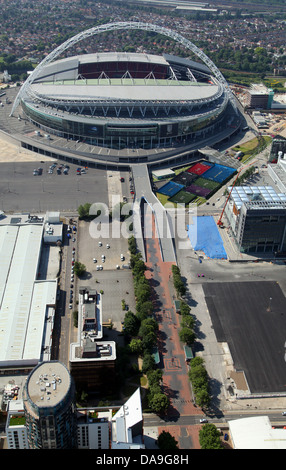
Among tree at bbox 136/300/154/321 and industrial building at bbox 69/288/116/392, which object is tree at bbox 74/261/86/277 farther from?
industrial building at bbox 69/288/116/392

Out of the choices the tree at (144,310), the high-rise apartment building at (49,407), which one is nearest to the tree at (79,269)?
the tree at (144,310)

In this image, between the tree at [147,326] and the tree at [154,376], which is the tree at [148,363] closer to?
the tree at [154,376]

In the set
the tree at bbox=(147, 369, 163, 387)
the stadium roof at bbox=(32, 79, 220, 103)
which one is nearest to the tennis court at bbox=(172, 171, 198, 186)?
the stadium roof at bbox=(32, 79, 220, 103)

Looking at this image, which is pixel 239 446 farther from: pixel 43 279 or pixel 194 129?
pixel 194 129

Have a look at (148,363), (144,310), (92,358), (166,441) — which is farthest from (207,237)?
(166,441)

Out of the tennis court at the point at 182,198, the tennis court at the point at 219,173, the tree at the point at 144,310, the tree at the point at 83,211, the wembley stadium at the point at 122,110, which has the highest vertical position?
the wembley stadium at the point at 122,110
